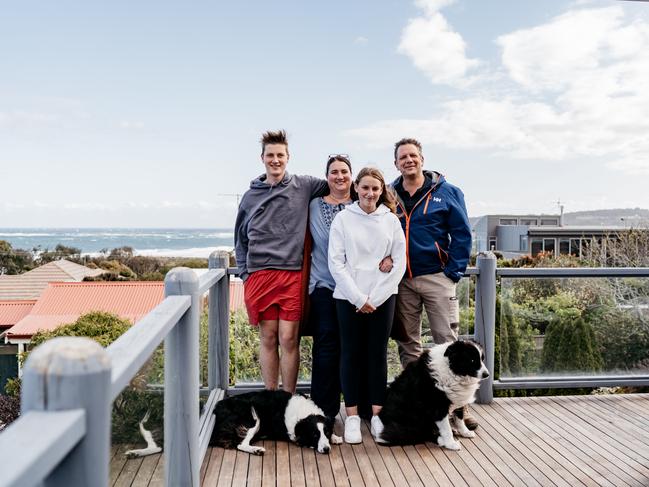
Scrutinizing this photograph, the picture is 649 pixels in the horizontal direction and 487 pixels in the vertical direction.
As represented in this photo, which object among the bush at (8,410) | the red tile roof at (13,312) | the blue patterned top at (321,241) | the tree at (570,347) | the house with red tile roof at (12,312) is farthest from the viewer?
the red tile roof at (13,312)

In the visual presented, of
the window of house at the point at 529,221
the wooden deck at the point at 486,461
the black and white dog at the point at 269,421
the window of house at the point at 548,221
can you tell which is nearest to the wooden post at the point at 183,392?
the wooden deck at the point at 486,461

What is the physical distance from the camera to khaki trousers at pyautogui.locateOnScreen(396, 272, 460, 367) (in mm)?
3957

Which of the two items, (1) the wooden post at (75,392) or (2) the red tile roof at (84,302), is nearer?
(1) the wooden post at (75,392)

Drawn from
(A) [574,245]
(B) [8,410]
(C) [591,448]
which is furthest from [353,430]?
(A) [574,245]

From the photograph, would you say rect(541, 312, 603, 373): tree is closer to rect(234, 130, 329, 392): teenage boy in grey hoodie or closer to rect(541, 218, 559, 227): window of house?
rect(234, 130, 329, 392): teenage boy in grey hoodie

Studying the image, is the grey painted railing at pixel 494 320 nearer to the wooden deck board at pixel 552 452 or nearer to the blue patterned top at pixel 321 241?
the wooden deck board at pixel 552 452

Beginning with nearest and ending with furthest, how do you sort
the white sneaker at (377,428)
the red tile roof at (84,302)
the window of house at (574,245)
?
the white sneaker at (377,428)
the red tile roof at (84,302)
the window of house at (574,245)

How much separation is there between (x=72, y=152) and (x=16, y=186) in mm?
13373

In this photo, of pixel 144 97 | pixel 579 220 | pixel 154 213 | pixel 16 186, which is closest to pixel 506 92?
pixel 579 220

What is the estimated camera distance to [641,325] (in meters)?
4.81

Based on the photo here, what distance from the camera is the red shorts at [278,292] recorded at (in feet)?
12.5

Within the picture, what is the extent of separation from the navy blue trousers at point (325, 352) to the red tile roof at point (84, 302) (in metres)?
35.7

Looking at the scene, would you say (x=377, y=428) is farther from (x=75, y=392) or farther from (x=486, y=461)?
(x=75, y=392)

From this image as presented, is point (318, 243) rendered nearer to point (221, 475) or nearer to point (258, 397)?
point (258, 397)
